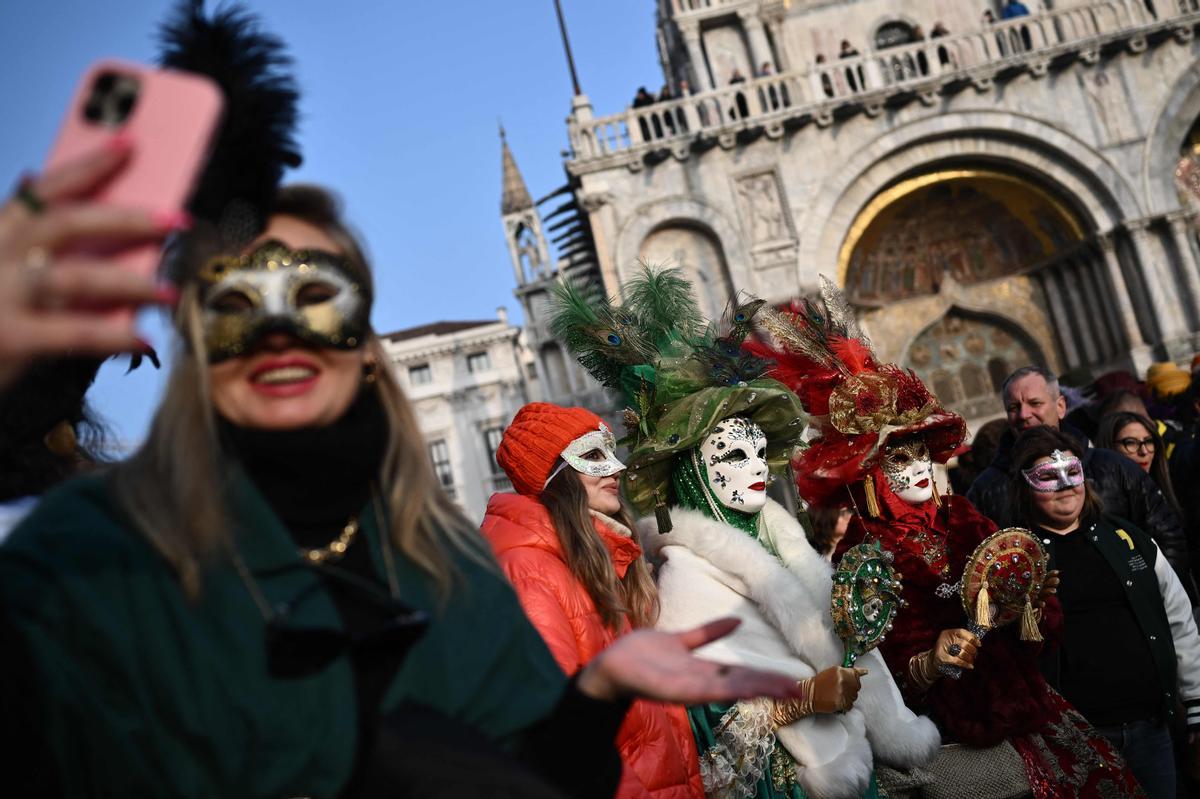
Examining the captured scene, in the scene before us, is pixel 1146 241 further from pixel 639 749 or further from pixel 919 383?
pixel 639 749

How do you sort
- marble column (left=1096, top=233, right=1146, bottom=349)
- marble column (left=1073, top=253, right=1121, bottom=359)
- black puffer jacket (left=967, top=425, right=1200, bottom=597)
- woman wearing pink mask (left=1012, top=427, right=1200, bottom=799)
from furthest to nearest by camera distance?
1. marble column (left=1073, top=253, right=1121, bottom=359)
2. marble column (left=1096, top=233, right=1146, bottom=349)
3. black puffer jacket (left=967, top=425, right=1200, bottom=597)
4. woman wearing pink mask (left=1012, top=427, right=1200, bottom=799)

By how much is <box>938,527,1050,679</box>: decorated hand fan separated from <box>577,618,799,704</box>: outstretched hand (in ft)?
7.57

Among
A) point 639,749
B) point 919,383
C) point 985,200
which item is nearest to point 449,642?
point 639,749

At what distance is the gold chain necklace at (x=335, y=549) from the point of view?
1554 millimetres

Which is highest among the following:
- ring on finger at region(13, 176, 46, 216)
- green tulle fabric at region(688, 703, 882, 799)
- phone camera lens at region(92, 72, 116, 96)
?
phone camera lens at region(92, 72, 116, 96)

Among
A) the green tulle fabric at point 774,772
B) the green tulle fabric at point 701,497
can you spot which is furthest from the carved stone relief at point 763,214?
the green tulle fabric at point 774,772

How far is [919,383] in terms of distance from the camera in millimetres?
4473

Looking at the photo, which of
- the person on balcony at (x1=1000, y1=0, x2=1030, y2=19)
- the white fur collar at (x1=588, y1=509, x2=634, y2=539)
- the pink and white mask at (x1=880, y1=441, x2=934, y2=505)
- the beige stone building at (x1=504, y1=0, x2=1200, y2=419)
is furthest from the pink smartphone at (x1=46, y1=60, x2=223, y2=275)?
the person on balcony at (x1=1000, y1=0, x2=1030, y2=19)

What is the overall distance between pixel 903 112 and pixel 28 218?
1761 centimetres

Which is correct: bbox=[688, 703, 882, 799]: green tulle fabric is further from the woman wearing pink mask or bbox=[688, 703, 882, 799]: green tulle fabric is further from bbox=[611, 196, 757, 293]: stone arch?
bbox=[611, 196, 757, 293]: stone arch

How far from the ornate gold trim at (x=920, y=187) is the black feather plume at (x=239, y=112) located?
16854 mm

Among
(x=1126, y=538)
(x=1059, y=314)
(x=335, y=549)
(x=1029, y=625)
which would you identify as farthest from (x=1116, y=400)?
(x=1059, y=314)

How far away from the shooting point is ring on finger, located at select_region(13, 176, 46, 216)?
1.11 meters

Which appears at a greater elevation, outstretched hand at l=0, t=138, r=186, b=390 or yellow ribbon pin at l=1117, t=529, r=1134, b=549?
outstretched hand at l=0, t=138, r=186, b=390
